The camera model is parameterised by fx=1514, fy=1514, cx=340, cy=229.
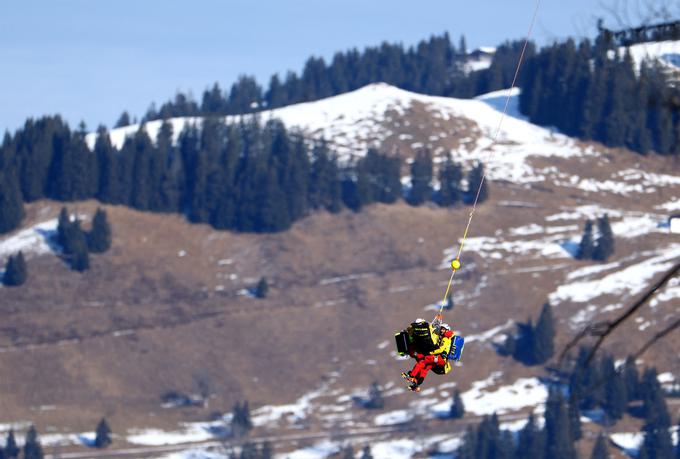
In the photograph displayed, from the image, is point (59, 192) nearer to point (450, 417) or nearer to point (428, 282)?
point (428, 282)

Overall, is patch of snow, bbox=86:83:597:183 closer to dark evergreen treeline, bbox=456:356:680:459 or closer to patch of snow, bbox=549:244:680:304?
patch of snow, bbox=549:244:680:304

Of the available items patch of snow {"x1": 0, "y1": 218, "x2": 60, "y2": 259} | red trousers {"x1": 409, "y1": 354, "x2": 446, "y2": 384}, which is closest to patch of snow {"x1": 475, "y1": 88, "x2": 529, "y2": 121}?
patch of snow {"x1": 0, "y1": 218, "x2": 60, "y2": 259}

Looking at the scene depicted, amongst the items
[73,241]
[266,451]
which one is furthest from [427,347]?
[73,241]

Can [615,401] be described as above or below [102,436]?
below

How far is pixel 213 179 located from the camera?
15988 cm

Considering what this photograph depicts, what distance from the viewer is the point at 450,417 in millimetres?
104938

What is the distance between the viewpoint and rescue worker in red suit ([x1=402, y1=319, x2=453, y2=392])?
15.1m

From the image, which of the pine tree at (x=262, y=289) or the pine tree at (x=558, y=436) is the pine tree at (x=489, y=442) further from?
the pine tree at (x=262, y=289)

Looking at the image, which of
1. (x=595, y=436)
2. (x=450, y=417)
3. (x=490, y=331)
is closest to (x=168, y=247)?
(x=490, y=331)

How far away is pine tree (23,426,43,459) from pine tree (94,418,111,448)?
13.3 feet

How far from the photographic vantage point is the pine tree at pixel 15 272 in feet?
438

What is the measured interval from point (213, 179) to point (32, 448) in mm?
67083

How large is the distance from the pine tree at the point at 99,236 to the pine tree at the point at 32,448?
1751 inches

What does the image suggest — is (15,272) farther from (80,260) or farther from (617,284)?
(617,284)
